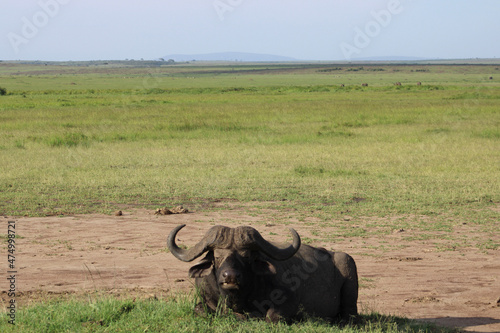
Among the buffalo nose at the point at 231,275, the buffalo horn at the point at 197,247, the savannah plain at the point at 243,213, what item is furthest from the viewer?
the savannah plain at the point at 243,213

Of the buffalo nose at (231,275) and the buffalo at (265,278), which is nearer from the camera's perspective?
the buffalo nose at (231,275)

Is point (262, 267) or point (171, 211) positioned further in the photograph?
point (171, 211)

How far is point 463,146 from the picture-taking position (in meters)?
17.5

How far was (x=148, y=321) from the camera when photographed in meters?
4.66

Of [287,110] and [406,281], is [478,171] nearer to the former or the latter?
[406,281]

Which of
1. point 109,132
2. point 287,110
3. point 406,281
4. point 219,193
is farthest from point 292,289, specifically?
point 287,110

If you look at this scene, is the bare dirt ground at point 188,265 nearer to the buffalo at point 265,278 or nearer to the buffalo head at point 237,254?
the buffalo at point 265,278

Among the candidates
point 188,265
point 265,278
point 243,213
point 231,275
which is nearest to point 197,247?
point 231,275

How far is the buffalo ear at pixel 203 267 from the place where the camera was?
456cm

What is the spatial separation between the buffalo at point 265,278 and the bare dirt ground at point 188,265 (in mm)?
590

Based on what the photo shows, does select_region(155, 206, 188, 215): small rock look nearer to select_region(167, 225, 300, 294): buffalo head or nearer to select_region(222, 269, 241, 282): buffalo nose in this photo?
select_region(167, 225, 300, 294): buffalo head

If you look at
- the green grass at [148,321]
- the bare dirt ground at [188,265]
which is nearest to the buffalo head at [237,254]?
the green grass at [148,321]

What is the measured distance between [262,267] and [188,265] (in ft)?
8.98

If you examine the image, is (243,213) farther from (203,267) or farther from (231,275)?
(231,275)
